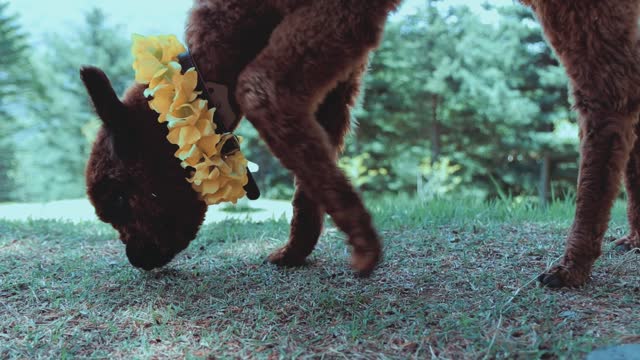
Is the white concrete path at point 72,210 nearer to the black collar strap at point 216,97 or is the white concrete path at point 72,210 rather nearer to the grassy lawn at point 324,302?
the grassy lawn at point 324,302

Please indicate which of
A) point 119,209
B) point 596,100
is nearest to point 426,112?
point 596,100

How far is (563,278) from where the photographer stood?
240cm

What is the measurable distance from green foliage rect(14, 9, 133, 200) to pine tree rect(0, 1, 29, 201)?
0.46 metres

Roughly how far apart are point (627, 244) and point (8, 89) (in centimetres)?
1430

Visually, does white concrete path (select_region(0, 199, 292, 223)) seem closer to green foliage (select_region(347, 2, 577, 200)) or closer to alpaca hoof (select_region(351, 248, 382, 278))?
alpaca hoof (select_region(351, 248, 382, 278))

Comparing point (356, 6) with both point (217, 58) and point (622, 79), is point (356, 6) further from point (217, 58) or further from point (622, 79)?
point (622, 79)

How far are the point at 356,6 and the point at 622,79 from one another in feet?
3.76

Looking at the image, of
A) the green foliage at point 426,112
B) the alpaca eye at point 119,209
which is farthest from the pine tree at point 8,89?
the alpaca eye at point 119,209

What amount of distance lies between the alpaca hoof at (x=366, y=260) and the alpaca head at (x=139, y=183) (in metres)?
1.00

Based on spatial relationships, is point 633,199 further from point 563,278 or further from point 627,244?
point 563,278

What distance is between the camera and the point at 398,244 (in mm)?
3357

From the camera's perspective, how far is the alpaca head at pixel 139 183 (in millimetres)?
2479

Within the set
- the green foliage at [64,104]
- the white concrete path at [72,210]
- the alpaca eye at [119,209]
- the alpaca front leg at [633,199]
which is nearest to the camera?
the alpaca eye at [119,209]

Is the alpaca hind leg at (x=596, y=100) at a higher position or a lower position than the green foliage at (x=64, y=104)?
higher
